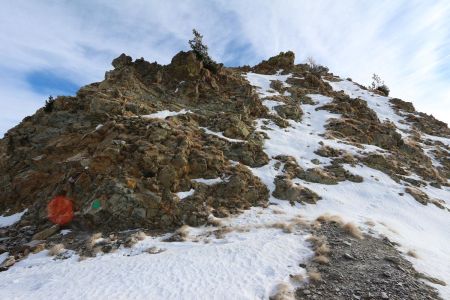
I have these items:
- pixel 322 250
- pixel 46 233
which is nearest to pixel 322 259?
pixel 322 250

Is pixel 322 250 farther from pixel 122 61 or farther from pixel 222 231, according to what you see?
pixel 122 61

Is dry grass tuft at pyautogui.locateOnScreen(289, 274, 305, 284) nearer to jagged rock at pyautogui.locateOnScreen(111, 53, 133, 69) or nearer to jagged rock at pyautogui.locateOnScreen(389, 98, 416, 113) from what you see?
jagged rock at pyautogui.locateOnScreen(111, 53, 133, 69)

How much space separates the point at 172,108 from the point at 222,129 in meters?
5.13

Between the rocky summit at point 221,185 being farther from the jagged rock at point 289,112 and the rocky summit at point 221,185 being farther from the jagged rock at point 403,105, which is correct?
the jagged rock at point 403,105

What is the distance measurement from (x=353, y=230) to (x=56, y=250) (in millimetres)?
13233

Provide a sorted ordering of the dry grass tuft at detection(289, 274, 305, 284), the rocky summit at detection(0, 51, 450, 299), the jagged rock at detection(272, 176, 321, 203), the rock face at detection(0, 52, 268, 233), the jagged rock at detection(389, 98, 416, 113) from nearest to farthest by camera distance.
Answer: the dry grass tuft at detection(289, 274, 305, 284), the rocky summit at detection(0, 51, 450, 299), the rock face at detection(0, 52, 268, 233), the jagged rock at detection(272, 176, 321, 203), the jagged rock at detection(389, 98, 416, 113)

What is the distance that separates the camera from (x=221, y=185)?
1888 centimetres

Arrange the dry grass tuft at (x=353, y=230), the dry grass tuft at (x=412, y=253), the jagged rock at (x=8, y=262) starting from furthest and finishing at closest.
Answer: the dry grass tuft at (x=353, y=230)
the dry grass tuft at (x=412, y=253)
the jagged rock at (x=8, y=262)

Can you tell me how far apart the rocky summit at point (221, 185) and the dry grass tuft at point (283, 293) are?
0.06 meters

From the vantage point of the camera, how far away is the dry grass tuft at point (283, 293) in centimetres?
964

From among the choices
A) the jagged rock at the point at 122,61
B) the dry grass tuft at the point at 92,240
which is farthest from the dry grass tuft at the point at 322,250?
the jagged rock at the point at 122,61

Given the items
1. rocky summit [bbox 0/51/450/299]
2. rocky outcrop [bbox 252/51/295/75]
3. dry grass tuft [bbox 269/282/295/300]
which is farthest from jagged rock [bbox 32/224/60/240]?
rocky outcrop [bbox 252/51/295/75]

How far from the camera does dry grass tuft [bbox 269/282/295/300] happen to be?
9.64 metres

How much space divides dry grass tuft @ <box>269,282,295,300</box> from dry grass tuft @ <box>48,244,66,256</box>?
9.40 meters
